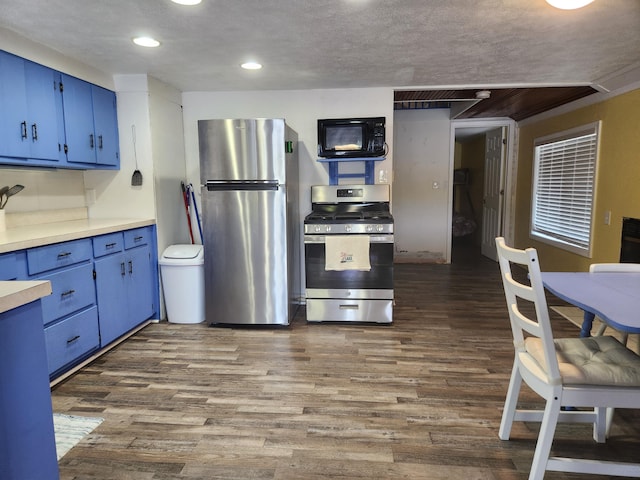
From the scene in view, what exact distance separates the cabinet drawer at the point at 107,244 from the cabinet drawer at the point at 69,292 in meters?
0.12

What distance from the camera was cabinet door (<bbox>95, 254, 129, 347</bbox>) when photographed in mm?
2723

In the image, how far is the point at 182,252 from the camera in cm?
338

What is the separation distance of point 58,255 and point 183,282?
115cm

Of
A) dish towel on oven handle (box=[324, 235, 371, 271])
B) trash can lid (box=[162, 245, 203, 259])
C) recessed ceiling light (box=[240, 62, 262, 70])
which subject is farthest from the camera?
trash can lid (box=[162, 245, 203, 259])

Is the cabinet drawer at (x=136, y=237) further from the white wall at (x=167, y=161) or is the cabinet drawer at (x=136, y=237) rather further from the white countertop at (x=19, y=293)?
the white countertop at (x=19, y=293)

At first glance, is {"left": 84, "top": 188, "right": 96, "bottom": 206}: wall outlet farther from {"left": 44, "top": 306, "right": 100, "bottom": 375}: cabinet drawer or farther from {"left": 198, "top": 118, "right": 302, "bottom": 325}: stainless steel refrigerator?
{"left": 44, "top": 306, "right": 100, "bottom": 375}: cabinet drawer

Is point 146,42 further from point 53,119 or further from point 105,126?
point 105,126

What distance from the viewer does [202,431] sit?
1918 millimetres

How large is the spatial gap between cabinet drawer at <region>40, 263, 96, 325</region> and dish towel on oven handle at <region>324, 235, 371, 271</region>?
1.69 metres

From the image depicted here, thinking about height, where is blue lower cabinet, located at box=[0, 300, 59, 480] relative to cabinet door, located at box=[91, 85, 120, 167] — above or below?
below

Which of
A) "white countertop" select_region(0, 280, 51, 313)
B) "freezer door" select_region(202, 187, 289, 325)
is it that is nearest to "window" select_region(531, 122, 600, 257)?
"freezer door" select_region(202, 187, 289, 325)

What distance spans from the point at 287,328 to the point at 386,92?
230 cm

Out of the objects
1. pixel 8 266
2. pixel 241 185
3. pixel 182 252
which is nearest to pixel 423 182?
pixel 241 185

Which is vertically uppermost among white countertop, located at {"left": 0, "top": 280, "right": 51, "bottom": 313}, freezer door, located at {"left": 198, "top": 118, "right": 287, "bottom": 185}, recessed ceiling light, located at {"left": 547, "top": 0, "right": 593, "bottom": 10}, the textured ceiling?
the textured ceiling
